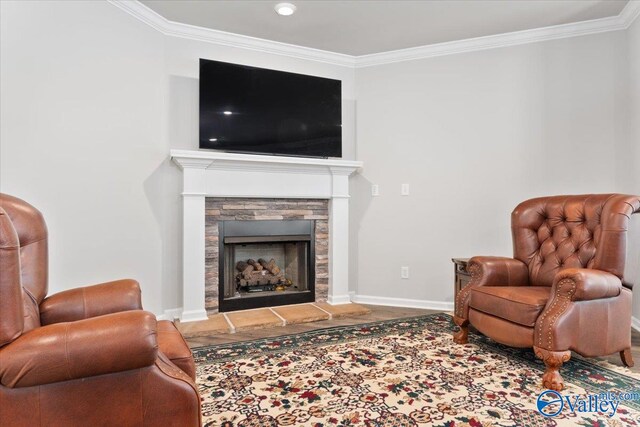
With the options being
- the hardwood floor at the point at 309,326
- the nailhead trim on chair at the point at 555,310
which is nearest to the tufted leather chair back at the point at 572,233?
the nailhead trim on chair at the point at 555,310

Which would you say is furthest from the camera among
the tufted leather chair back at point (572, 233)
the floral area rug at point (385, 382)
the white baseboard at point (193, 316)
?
the white baseboard at point (193, 316)

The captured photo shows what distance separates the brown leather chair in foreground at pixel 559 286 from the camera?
209 centimetres

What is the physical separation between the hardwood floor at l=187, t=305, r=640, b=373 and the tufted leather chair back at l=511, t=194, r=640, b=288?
671 millimetres

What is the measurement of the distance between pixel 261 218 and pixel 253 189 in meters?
0.31

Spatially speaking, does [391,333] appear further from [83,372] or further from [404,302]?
[83,372]

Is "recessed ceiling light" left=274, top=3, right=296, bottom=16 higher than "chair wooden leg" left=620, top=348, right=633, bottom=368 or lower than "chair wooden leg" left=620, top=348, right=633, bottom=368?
higher

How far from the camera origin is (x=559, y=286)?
2146 mm

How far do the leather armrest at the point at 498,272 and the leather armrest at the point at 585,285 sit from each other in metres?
0.53

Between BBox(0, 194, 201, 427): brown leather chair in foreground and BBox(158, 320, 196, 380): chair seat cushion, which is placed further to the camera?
BBox(158, 320, 196, 380): chair seat cushion

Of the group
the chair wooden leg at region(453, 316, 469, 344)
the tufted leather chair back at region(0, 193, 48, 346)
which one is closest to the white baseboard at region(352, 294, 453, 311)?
the chair wooden leg at region(453, 316, 469, 344)

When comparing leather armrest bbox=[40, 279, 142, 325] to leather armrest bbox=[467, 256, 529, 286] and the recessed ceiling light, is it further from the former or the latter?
the recessed ceiling light

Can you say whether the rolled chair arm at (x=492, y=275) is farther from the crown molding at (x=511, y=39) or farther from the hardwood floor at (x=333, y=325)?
the crown molding at (x=511, y=39)

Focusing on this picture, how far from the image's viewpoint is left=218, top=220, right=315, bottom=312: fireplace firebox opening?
11.7 feet

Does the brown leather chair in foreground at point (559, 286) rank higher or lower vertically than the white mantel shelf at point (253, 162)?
lower
